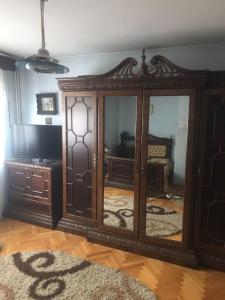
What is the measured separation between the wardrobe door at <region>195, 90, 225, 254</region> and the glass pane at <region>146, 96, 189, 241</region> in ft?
0.57

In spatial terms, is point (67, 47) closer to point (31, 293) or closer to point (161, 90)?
point (161, 90)

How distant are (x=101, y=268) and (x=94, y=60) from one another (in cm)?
247

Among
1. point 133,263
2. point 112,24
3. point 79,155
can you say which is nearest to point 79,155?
point 79,155

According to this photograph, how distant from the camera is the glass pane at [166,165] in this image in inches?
97.0

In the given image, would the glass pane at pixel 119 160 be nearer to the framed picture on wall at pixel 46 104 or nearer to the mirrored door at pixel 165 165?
the mirrored door at pixel 165 165

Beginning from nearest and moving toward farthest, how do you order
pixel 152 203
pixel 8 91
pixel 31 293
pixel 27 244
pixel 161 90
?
pixel 31 293, pixel 161 90, pixel 152 203, pixel 27 244, pixel 8 91

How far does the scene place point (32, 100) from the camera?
3.78m

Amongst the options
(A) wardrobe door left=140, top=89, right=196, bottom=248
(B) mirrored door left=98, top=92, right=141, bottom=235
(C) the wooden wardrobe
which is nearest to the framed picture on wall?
(C) the wooden wardrobe

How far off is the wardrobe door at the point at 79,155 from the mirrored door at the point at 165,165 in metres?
0.62

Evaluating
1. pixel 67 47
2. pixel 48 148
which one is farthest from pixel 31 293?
pixel 67 47

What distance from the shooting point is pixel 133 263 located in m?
2.59

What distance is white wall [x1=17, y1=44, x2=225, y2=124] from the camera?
2.73 meters

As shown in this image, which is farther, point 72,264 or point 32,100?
point 32,100

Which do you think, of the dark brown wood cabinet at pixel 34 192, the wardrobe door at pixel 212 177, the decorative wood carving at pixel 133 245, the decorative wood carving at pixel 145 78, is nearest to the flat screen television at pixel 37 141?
the dark brown wood cabinet at pixel 34 192
